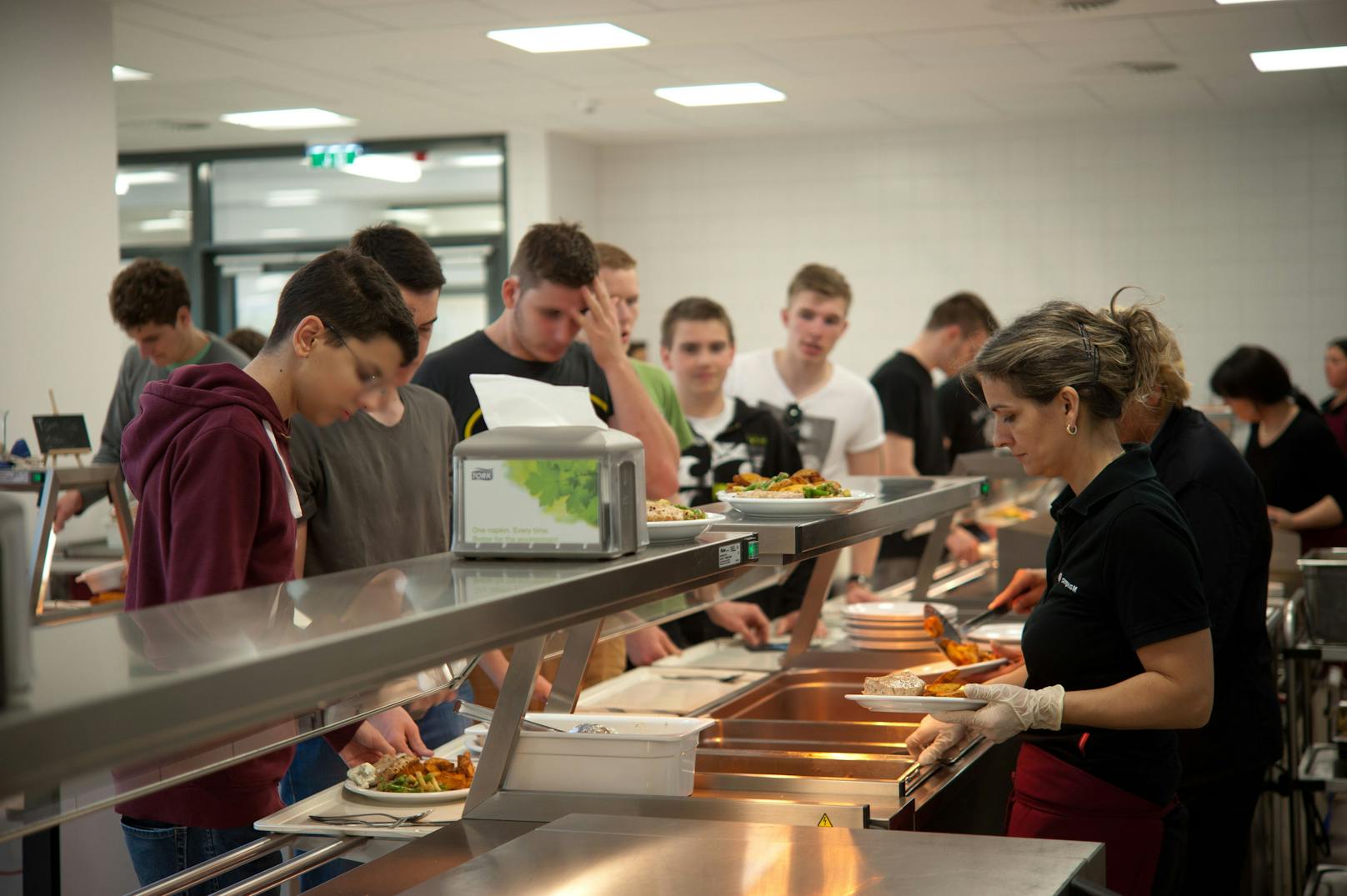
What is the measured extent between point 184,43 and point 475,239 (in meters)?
3.11

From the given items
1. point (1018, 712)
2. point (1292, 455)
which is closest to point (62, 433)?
point (1018, 712)

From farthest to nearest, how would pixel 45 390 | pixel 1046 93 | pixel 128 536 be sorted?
pixel 1046 93 < pixel 45 390 < pixel 128 536

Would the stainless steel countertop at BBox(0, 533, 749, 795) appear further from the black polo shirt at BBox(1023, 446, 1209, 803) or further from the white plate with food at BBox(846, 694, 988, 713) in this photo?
the black polo shirt at BBox(1023, 446, 1209, 803)

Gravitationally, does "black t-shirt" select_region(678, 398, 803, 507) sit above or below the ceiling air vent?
below

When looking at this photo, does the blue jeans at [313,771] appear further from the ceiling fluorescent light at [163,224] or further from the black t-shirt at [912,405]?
the ceiling fluorescent light at [163,224]

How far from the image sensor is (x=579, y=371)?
3.20 metres

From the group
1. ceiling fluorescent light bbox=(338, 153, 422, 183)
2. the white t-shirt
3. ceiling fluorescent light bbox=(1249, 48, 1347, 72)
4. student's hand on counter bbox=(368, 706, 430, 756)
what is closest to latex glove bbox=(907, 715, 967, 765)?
student's hand on counter bbox=(368, 706, 430, 756)

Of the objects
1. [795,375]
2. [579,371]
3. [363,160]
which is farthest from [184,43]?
[579,371]

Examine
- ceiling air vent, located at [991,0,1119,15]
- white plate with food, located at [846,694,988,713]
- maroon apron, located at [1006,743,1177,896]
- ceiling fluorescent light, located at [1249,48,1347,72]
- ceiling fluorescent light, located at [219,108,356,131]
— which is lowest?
maroon apron, located at [1006,743,1177,896]

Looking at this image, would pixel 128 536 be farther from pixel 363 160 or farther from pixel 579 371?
pixel 363 160

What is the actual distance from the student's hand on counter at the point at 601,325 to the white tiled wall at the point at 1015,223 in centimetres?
659

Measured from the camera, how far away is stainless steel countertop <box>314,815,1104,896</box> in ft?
4.65

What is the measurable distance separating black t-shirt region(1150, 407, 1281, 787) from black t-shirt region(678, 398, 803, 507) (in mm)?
1659

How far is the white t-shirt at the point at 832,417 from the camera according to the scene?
4855 mm
